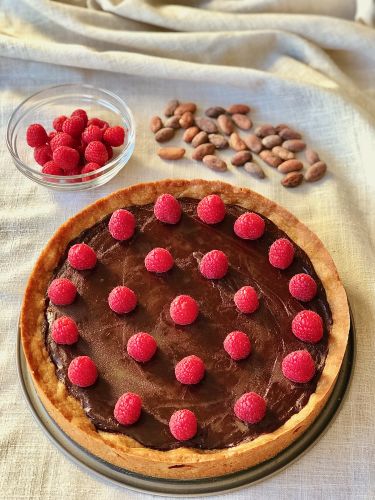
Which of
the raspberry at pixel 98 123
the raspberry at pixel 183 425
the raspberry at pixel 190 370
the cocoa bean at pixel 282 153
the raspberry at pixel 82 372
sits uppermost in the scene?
the cocoa bean at pixel 282 153

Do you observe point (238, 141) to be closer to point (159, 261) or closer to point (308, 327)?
point (159, 261)

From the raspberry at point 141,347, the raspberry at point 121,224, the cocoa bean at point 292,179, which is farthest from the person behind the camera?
the cocoa bean at point 292,179

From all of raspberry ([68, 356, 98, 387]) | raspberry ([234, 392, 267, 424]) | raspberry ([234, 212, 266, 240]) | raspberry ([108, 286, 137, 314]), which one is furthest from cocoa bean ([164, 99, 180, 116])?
raspberry ([234, 392, 267, 424])

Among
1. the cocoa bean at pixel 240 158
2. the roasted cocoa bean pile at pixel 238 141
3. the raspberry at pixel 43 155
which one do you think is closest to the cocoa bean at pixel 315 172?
the roasted cocoa bean pile at pixel 238 141

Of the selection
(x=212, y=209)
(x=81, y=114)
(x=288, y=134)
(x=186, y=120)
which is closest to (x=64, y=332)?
(x=212, y=209)

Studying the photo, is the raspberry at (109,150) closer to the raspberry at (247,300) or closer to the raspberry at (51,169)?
the raspberry at (51,169)

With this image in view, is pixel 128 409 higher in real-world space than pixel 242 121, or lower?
lower

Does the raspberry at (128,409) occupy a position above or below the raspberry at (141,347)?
below
